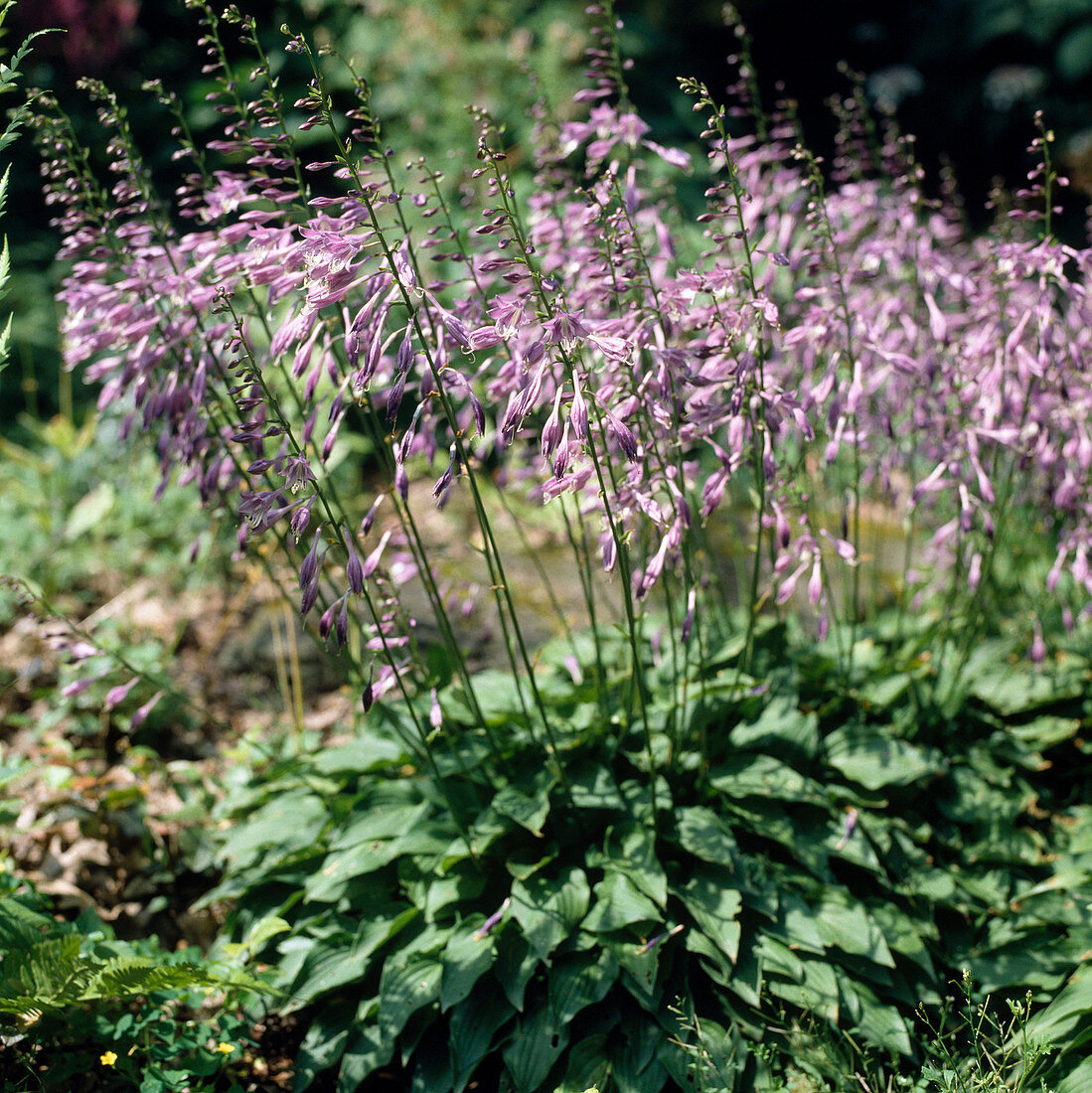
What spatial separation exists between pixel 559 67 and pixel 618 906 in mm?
7201

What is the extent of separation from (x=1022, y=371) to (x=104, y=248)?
286cm

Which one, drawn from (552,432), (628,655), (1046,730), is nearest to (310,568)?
(552,432)

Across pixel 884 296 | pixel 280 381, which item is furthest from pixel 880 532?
pixel 280 381

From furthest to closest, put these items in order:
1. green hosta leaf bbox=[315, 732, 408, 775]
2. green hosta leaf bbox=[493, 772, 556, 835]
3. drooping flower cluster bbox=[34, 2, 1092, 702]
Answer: green hosta leaf bbox=[315, 732, 408, 775]
green hosta leaf bbox=[493, 772, 556, 835]
drooping flower cluster bbox=[34, 2, 1092, 702]

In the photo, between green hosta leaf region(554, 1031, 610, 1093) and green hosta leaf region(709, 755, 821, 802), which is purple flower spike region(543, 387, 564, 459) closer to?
green hosta leaf region(709, 755, 821, 802)

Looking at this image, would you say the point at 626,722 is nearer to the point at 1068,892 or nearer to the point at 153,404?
the point at 1068,892

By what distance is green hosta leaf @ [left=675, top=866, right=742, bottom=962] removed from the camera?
7.76ft

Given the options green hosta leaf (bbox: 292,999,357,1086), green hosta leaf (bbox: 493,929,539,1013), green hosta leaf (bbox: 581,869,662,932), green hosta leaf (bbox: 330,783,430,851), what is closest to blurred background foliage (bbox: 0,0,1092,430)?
green hosta leaf (bbox: 330,783,430,851)

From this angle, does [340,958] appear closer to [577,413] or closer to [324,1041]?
[324,1041]

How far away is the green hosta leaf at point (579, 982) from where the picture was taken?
230cm

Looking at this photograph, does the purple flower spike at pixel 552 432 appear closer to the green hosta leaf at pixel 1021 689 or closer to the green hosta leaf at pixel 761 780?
the green hosta leaf at pixel 761 780

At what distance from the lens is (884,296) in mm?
3371

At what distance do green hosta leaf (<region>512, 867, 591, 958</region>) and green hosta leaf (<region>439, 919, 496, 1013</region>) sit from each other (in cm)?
12

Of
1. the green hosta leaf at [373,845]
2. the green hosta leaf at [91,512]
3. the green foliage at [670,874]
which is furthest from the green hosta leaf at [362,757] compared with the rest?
the green hosta leaf at [91,512]
